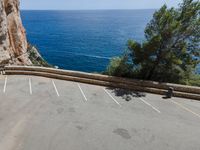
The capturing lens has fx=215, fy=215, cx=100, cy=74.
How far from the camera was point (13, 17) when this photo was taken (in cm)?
2619

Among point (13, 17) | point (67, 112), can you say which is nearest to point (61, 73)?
point (67, 112)

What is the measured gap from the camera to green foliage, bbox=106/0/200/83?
17.2m

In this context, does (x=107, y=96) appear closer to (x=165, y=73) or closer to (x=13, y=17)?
(x=165, y=73)

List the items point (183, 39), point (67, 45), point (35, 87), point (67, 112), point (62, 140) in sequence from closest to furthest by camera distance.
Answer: point (62, 140), point (67, 112), point (35, 87), point (183, 39), point (67, 45)

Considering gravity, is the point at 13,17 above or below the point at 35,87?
above

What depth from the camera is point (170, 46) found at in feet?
59.5

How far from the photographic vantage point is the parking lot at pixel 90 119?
10047mm

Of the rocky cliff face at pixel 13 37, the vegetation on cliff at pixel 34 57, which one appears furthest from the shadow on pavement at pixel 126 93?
the vegetation on cliff at pixel 34 57

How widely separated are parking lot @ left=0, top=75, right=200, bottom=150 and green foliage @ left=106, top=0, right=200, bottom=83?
380 centimetres

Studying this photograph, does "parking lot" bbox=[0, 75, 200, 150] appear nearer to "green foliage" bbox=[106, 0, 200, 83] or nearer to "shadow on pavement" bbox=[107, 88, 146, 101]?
"shadow on pavement" bbox=[107, 88, 146, 101]

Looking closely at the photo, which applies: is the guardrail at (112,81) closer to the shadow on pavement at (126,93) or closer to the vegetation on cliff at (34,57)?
the shadow on pavement at (126,93)

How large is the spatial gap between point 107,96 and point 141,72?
5.61 m

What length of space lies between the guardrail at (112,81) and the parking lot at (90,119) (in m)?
0.63

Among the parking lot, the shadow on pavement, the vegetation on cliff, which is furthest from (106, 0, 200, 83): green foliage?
the vegetation on cliff
